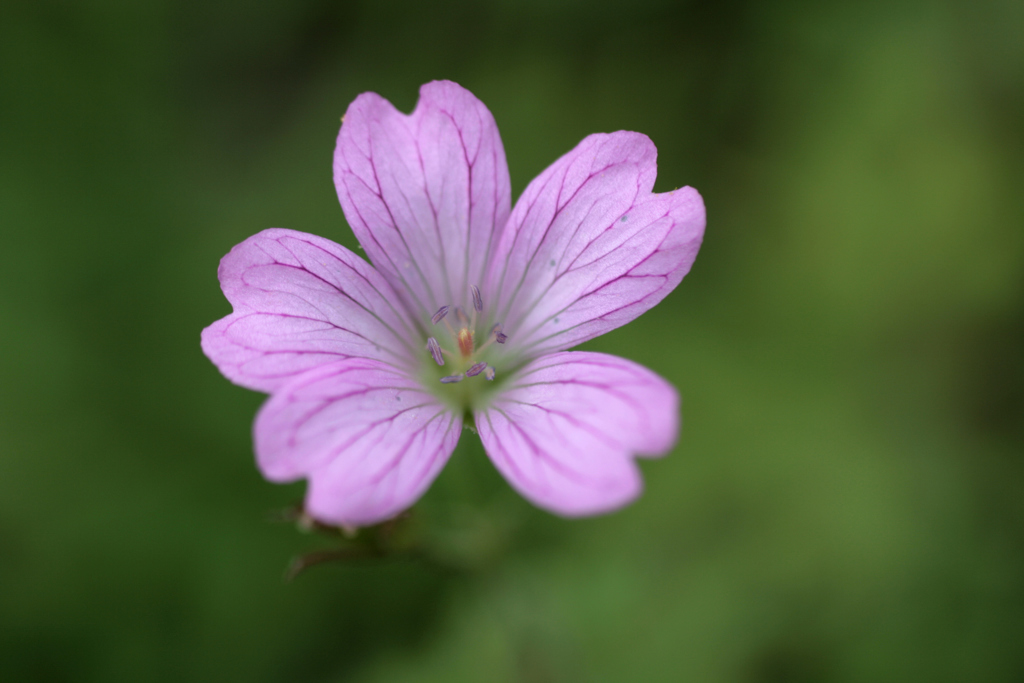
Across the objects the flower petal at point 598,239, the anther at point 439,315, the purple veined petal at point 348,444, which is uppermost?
the flower petal at point 598,239

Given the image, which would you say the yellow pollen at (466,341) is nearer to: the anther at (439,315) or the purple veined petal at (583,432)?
the anther at (439,315)

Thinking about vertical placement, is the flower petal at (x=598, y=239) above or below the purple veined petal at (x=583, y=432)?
above

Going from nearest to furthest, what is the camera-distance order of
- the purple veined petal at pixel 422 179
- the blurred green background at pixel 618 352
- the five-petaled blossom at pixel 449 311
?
1. the five-petaled blossom at pixel 449 311
2. the purple veined petal at pixel 422 179
3. the blurred green background at pixel 618 352

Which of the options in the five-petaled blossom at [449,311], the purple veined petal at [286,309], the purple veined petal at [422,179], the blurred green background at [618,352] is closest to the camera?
the five-petaled blossom at [449,311]

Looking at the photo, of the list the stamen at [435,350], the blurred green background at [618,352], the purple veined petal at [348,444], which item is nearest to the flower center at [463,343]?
the stamen at [435,350]

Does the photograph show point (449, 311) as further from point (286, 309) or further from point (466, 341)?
point (286, 309)

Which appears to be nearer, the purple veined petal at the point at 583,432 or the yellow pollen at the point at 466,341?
the purple veined petal at the point at 583,432

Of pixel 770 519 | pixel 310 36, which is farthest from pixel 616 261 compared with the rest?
pixel 310 36
